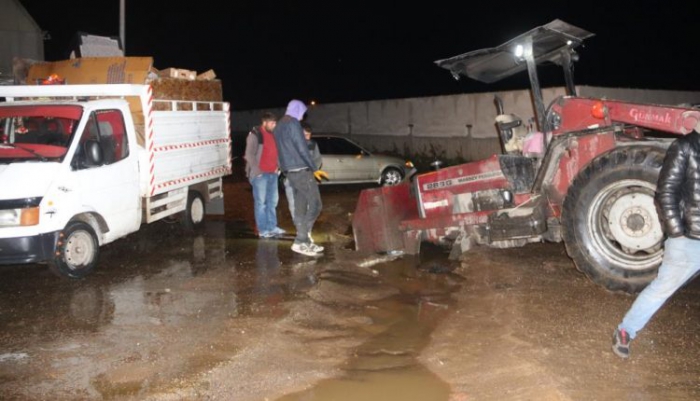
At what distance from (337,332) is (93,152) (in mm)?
3910

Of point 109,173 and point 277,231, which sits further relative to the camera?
point 277,231

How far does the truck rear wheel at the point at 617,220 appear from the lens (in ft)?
19.8

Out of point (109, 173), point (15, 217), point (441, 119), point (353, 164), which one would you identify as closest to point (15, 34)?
point (441, 119)

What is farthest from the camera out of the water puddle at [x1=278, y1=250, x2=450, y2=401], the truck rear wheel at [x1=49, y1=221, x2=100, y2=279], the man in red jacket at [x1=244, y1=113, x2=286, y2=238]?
the man in red jacket at [x1=244, y1=113, x2=286, y2=238]

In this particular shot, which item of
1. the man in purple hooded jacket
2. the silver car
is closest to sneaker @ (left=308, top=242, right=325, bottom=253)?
the man in purple hooded jacket

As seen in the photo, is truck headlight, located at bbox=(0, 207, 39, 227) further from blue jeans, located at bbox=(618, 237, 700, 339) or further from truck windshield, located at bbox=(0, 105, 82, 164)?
blue jeans, located at bbox=(618, 237, 700, 339)

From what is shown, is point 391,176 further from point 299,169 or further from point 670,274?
point 670,274

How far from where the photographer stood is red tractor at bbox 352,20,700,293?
6.14 m

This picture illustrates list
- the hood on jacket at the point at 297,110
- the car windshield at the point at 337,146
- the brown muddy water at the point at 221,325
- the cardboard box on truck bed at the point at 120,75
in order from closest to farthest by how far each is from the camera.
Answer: the brown muddy water at the point at 221,325
the hood on jacket at the point at 297,110
the cardboard box on truck bed at the point at 120,75
the car windshield at the point at 337,146

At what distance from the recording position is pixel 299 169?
28.3 feet

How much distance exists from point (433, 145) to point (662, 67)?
68.8 feet

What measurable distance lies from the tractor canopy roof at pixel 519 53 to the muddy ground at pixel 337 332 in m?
2.30

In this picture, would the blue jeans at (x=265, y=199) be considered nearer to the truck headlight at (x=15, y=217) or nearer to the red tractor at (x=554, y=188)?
the red tractor at (x=554, y=188)

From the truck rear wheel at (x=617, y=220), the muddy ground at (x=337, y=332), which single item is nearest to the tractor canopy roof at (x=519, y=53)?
the truck rear wheel at (x=617, y=220)
